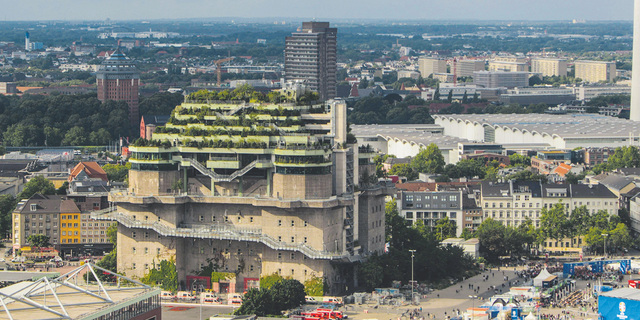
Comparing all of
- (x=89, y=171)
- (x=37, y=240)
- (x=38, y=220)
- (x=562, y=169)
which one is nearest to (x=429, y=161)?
(x=562, y=169)

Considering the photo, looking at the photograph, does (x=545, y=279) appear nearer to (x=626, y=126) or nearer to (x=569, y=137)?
(x=569, y=137)

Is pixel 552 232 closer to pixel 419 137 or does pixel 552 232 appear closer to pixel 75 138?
pixel 419 137

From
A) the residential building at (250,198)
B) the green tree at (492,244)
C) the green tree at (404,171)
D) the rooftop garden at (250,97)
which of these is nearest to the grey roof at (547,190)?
the green tree at (492,244)

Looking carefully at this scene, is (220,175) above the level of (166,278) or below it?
above

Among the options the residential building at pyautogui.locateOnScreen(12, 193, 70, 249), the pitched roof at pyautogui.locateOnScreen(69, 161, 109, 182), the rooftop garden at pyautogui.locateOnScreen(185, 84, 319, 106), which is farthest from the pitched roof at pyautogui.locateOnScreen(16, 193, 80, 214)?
the pitched roof at pyautogui.locateOnScreen(69, 161, 109, 182)

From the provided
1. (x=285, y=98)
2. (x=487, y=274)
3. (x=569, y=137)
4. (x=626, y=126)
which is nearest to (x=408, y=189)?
(x=487, y=274)

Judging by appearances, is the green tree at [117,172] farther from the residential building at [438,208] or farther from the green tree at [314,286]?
the green tree at [314,286]
